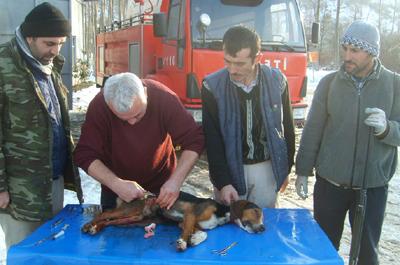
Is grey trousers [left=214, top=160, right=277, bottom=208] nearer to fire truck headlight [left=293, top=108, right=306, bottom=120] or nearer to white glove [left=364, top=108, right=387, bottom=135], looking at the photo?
white glove [left=364, top=108, right=387, bottom=135]

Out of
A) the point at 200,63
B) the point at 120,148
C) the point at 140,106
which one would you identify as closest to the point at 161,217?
the point at 120,148

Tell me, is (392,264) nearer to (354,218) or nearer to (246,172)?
(354,218)

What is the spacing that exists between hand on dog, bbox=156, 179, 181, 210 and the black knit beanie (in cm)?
99

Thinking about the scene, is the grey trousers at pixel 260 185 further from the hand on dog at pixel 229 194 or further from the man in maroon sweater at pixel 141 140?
the man in maroon sweater at pixel 141 140

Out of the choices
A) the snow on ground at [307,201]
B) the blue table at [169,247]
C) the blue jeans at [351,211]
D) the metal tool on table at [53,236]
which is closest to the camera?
the blue table at [169,247]

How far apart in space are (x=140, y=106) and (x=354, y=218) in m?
1.46

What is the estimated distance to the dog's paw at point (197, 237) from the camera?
6.64 ft

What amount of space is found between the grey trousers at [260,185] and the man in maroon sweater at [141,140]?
395mm

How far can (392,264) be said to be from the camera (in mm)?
3508

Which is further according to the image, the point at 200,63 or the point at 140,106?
the point at 200,63

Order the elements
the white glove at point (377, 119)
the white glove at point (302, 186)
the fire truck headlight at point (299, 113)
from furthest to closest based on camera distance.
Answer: the fire truck headlight at point (299, 113), the white glove at point (302, 186), the white glove at point (377, 119)

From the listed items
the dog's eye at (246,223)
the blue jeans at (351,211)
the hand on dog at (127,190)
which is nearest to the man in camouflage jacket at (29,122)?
the hand on dog at (127,190)

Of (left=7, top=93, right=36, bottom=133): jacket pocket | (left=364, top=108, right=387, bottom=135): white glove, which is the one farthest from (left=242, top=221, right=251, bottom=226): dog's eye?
(left=7, top=93, right=36, bottom=133): jacket pocket

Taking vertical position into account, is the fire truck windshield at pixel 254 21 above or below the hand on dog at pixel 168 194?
above
